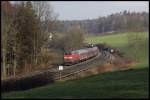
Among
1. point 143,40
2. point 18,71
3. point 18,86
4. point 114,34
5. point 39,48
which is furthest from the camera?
point 114,34

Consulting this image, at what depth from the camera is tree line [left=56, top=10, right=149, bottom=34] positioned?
70.7 m

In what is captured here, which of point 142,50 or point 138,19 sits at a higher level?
point 138,19

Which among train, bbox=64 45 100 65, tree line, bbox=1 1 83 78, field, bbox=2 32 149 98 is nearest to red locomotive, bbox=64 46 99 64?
train, bbox=64 45 100 65

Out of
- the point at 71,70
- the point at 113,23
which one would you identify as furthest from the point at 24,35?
the point at 113,23

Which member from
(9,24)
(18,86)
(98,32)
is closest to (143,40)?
(9,24)

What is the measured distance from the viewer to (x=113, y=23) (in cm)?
10194

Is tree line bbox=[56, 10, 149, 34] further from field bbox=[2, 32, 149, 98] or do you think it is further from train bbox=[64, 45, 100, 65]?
field bbox=[2, 32, 149, 98]

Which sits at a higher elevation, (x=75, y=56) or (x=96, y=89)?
(x=96, y=89)

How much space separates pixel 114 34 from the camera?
111625 millimetres

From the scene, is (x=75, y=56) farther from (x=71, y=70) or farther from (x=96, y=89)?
(x=96, y=89)

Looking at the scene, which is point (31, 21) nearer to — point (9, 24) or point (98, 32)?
point (9, 24)

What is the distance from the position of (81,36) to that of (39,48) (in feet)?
102

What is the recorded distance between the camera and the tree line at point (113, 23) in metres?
70.7

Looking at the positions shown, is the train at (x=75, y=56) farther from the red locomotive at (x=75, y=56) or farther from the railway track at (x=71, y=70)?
the railway track at (x=71, y=70)
